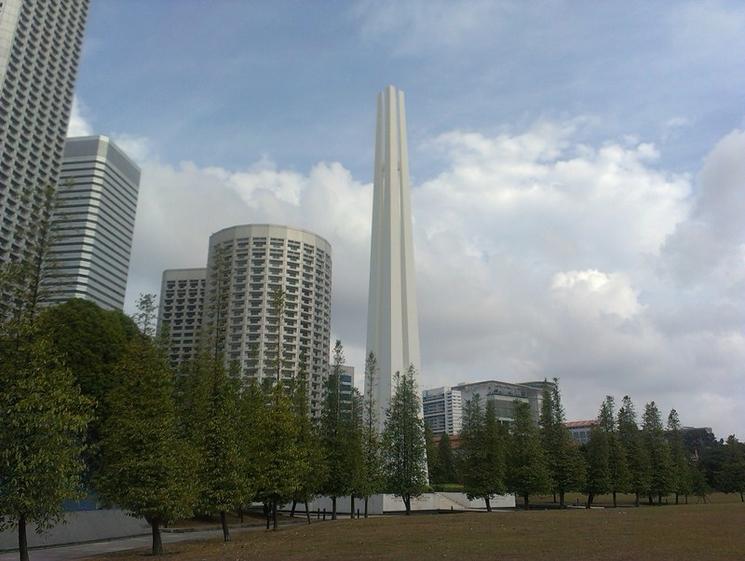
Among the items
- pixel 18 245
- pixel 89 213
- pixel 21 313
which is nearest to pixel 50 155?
pixel 18 245

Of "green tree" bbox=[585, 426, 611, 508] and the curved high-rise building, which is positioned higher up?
the curved high-rise building

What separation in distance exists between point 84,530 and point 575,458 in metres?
41.1

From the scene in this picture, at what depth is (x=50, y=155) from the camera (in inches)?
3681

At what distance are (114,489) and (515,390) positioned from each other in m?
157

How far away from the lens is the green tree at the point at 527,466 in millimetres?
48594

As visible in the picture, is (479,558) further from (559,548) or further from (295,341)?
(295,341)

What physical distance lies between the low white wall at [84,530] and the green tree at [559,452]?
1393 inches

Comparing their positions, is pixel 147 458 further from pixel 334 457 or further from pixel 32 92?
pixel 32 92

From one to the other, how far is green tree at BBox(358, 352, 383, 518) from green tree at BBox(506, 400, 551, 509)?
1172 centimetres

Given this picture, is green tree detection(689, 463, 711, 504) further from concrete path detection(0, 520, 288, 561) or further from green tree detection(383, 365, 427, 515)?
concrete path detection(0, 520, 288, 561)

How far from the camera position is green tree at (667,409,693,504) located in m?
59.9

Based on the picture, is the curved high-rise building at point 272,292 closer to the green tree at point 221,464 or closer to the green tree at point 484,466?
the green tree at point 484,466

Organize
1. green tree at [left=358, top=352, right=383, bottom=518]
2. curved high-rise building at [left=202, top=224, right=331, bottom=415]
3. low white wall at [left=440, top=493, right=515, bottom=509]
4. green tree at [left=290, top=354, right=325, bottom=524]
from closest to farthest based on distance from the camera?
1. green tree at [left=290, top=354, right=325, bottom=524]
2. green tree at [left=358, top=352, right=383, bottom=518]
3. low white wall at [left=440, top=493, right=515, bottom=509]
4. curved high-rise building at [left=202, top=224, right=331, bottom=415]

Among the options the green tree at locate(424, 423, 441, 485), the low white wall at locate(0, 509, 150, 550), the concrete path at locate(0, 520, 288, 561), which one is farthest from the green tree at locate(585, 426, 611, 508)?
the low white wall at locate(0, 509, 150, 550)
